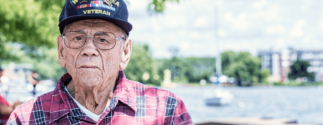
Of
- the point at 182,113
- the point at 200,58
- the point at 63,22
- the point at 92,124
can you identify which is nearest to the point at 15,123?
the point at 92,124

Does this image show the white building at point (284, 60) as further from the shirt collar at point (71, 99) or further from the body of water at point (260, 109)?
the shirt collar at point (71, 99)

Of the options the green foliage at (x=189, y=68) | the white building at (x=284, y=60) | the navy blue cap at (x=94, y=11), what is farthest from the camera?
the white building at (x=284, y=60)

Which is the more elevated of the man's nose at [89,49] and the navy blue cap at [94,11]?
the navy blue cap at [94,11]

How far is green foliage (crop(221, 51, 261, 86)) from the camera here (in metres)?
92.6

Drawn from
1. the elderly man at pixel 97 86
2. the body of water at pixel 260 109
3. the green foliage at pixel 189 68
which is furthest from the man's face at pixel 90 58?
the green foliage at pixel 189 68

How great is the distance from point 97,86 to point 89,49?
0.18m

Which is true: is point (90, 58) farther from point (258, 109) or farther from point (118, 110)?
point (258, 109)

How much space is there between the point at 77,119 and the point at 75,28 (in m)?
0.38

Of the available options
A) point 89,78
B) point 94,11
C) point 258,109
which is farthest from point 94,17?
point 258,109

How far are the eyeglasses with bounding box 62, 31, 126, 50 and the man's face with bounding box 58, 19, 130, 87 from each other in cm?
1

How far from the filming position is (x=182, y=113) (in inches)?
59.7

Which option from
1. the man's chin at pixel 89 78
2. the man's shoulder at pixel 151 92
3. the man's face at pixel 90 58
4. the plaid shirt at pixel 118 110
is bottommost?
the plaid shirt at pixel 118 110

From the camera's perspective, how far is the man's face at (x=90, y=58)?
138 cm

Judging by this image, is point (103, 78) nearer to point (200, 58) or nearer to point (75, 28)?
point (75, 28)
